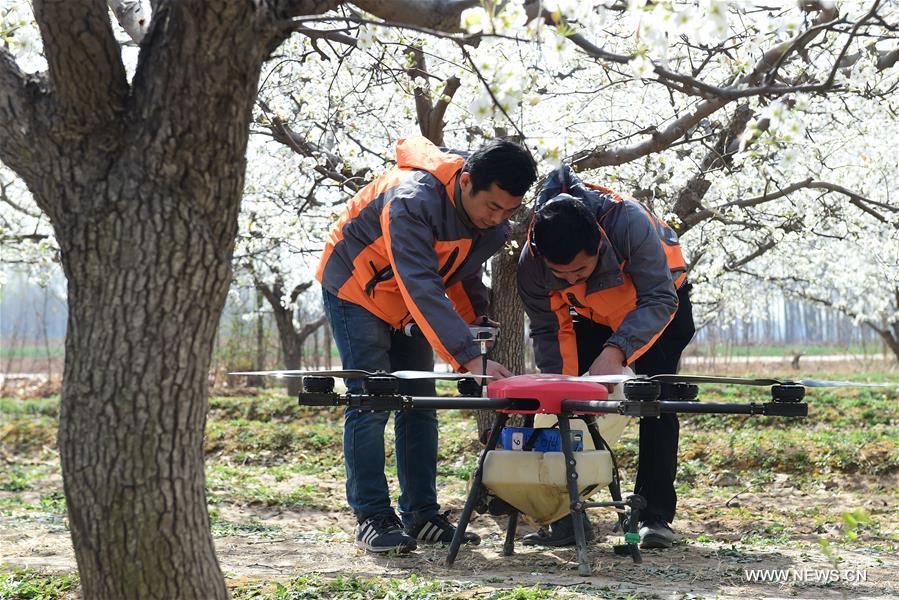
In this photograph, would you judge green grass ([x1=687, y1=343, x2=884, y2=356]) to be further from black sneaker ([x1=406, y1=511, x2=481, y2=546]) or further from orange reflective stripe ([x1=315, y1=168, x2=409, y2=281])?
orange reflective stripe ([x1=315, y1=168, x2=409, y2=281])

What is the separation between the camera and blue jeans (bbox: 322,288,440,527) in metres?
4.04

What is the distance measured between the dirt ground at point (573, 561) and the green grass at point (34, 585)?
160 mm

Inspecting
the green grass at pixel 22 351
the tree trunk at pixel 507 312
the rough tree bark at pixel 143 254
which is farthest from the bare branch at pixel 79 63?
the green grass at pixel 22 351

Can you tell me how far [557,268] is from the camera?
12.4 feet

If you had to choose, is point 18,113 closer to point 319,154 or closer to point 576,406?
point 576,406

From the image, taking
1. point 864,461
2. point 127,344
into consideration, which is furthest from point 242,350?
point 127,344

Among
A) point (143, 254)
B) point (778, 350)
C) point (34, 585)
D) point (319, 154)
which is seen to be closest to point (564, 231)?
point (143, 254)

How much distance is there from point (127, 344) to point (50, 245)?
7.51 metres

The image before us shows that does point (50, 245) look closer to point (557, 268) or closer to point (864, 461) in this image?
point (557, 268)

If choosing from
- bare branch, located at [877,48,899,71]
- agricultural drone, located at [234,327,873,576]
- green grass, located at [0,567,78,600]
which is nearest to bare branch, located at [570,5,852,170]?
bare branch, located at [877,48,899,71]

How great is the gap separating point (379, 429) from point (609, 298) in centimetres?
117

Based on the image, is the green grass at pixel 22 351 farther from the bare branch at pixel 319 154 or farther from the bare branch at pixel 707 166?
the bare branch at pixel 707 166

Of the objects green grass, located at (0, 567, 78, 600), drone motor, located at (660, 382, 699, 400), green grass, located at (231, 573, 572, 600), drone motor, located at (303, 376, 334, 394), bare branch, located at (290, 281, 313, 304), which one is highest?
bare branch, located at (290, 281, 313, 304)

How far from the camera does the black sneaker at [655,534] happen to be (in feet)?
13.3
